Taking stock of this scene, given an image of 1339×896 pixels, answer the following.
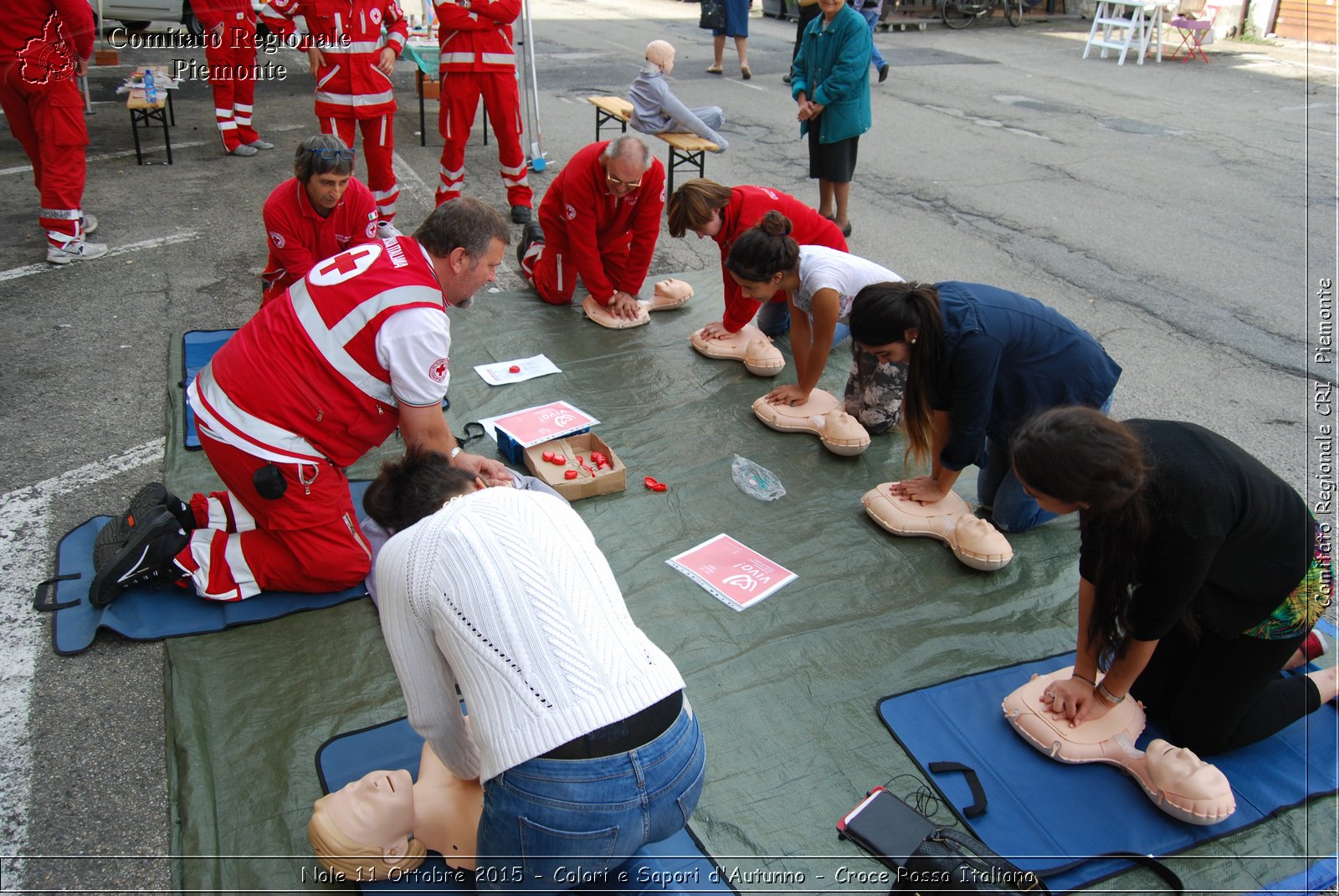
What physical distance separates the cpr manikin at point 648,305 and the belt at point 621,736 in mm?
3316

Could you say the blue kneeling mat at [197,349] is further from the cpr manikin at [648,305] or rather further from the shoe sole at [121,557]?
the cpr manikin at [648,305]

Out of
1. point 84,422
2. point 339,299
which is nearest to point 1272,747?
point 339,299

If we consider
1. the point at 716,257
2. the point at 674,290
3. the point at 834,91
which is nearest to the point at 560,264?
the point at 674,290

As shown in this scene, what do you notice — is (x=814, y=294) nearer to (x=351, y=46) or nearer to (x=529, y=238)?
(x=529, y=238)

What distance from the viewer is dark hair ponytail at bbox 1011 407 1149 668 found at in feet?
6.40

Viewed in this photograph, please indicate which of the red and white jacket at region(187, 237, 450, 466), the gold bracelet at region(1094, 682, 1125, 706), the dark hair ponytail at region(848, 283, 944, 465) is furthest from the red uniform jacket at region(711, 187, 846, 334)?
the gold bracelet at region(1094, 682, 1125, 706)

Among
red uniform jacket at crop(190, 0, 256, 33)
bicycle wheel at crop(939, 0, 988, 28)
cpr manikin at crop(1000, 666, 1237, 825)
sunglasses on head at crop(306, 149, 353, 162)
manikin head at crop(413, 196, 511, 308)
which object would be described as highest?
bicycle wheel at crop(939, 0, 988, 28)

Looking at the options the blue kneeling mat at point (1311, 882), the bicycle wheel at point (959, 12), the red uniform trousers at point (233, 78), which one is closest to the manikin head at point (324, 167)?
the blue kneeling mat at point (1311, 882)

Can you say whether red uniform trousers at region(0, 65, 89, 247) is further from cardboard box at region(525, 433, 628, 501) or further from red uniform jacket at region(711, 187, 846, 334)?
red uniform jacket at region(711, 187, 846, 334)

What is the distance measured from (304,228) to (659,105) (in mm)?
3528

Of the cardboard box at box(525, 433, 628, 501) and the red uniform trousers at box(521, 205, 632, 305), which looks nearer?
the cardboard box at box(525, 433, 628, 501)

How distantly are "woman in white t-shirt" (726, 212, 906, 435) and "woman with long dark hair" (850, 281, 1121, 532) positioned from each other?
0.53 meters

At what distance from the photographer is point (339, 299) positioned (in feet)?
8.73

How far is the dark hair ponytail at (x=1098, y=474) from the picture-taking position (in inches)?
76.9
